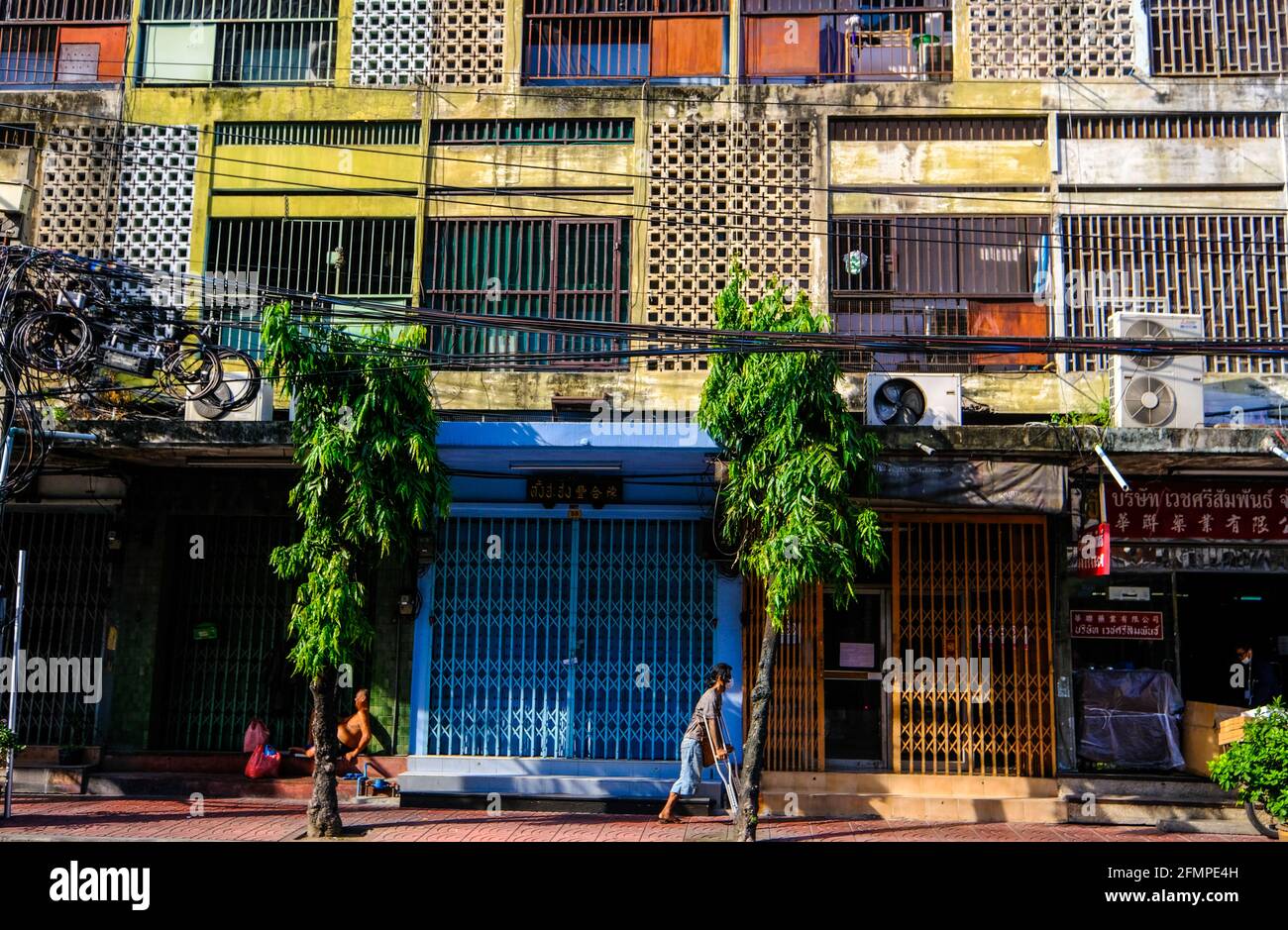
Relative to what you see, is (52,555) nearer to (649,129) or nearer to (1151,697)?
(649,129)

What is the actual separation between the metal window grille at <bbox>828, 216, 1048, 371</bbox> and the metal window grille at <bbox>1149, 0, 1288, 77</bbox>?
9.18 feet

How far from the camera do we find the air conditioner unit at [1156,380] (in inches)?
486

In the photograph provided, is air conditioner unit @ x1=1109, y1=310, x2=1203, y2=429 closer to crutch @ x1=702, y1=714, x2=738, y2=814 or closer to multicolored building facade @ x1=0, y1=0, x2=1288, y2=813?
multicolored building facade @ x1=0, y1=0, x2=1288, y2=813

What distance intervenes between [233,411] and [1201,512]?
1100cm

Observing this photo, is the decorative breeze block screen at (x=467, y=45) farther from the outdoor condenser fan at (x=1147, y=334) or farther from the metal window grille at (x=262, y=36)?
the outdoor condenser fan at (x=1147, y=334)

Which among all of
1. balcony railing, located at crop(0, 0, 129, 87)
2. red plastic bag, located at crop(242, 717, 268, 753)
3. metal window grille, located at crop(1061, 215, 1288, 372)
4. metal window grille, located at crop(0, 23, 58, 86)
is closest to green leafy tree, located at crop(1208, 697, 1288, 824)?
metal window grille, located at crop(1061, 215, 1288, 372)

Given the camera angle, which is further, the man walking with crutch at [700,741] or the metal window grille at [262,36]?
the metal window grille at [262,36]

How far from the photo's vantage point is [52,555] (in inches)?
551

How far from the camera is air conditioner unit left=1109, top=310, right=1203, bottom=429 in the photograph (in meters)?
12.3

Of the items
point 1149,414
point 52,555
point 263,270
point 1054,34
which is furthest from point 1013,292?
point 52,555

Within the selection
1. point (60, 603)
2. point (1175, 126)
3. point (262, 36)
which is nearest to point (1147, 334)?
point (1175, 126)

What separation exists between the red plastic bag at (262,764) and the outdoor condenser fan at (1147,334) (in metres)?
10.6

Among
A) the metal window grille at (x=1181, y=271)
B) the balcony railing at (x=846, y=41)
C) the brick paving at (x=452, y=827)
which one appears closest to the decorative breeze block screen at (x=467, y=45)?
the balcony railing at (x=846, y=41)

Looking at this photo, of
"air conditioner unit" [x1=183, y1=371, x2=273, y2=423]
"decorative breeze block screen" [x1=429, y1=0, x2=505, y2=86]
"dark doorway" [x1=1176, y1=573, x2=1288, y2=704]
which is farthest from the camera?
"decorative breeze block screen" [x1=429, y1=0, x2=505, y2=86]
